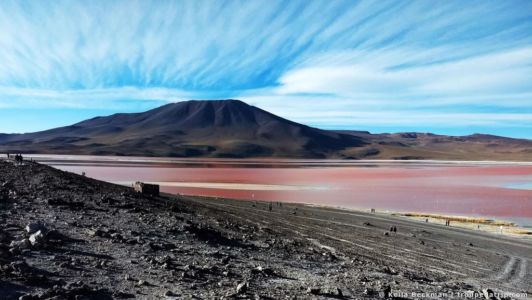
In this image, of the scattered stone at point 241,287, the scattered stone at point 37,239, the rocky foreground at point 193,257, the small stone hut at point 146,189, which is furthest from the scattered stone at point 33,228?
the small stone hut at point 146,189

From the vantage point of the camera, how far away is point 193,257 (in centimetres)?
1212

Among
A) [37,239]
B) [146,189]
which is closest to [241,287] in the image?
[37,239]

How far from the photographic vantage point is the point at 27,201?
16.4 metres

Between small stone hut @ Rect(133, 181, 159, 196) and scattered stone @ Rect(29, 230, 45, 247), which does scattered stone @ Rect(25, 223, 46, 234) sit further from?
small stone hut @ Rect(133, 181, 159, 196)

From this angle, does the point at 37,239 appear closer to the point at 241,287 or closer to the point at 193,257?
the point at 193,257

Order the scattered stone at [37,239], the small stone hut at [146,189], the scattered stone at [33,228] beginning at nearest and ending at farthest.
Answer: the scattered stone at [37,239]
the scattered stone at [33,228]
the small stone hut at [146,189]

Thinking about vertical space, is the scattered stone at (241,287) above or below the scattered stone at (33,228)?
below

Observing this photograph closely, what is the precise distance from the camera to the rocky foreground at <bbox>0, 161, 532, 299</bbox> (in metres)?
9.15

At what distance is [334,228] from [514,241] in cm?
1140

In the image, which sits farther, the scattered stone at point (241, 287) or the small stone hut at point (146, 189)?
the small stone hut at point (146, 189)

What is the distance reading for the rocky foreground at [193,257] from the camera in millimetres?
9148

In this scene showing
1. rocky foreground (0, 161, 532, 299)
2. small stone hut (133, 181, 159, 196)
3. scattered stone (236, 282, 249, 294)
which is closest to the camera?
rocky foreground (0, 161, 532, 299)

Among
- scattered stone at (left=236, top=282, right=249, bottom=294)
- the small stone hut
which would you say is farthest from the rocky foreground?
the small stone hut

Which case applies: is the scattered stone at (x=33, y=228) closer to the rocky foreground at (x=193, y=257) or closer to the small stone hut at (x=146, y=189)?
the rocky foreground at (x=193, y=257)
